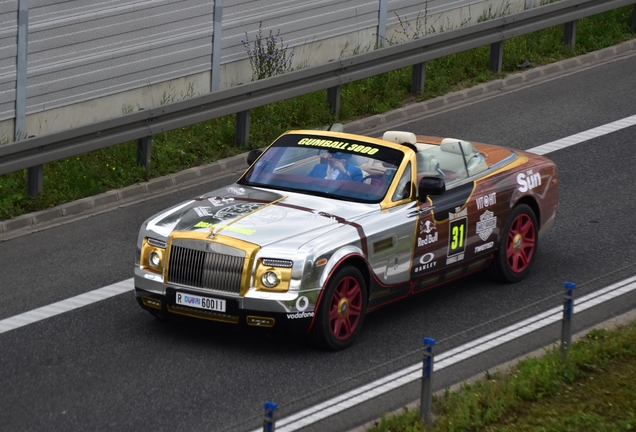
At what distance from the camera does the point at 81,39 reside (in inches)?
619

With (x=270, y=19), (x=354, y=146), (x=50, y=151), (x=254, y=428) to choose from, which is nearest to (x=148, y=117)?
(x=50, y=151)

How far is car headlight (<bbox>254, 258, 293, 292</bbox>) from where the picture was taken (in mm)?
9984

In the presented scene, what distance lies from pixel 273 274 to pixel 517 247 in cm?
321

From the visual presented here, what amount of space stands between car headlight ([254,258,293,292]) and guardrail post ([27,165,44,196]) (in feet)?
16.6

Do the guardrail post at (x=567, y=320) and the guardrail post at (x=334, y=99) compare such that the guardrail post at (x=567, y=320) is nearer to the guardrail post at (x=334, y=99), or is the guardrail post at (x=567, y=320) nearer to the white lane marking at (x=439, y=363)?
the white lane marking at (x=439, y=363)

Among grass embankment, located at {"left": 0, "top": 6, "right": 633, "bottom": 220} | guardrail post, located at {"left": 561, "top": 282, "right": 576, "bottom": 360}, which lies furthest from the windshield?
grass embankment, located at {"left": 0, "top": 6, "right": 633, "bottom": 220}

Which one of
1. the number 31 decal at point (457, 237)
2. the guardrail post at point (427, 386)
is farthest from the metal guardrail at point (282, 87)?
the guardrail post at point (427, 386)

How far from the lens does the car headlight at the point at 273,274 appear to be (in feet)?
32.8

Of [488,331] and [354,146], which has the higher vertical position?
[354,146]

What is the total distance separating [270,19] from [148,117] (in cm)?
326

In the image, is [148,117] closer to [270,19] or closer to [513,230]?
[270,19]

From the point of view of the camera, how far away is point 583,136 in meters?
16.8

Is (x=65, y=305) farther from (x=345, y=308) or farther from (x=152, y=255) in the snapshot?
(x=345, y=308)

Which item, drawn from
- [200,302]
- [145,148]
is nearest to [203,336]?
[200,302]
